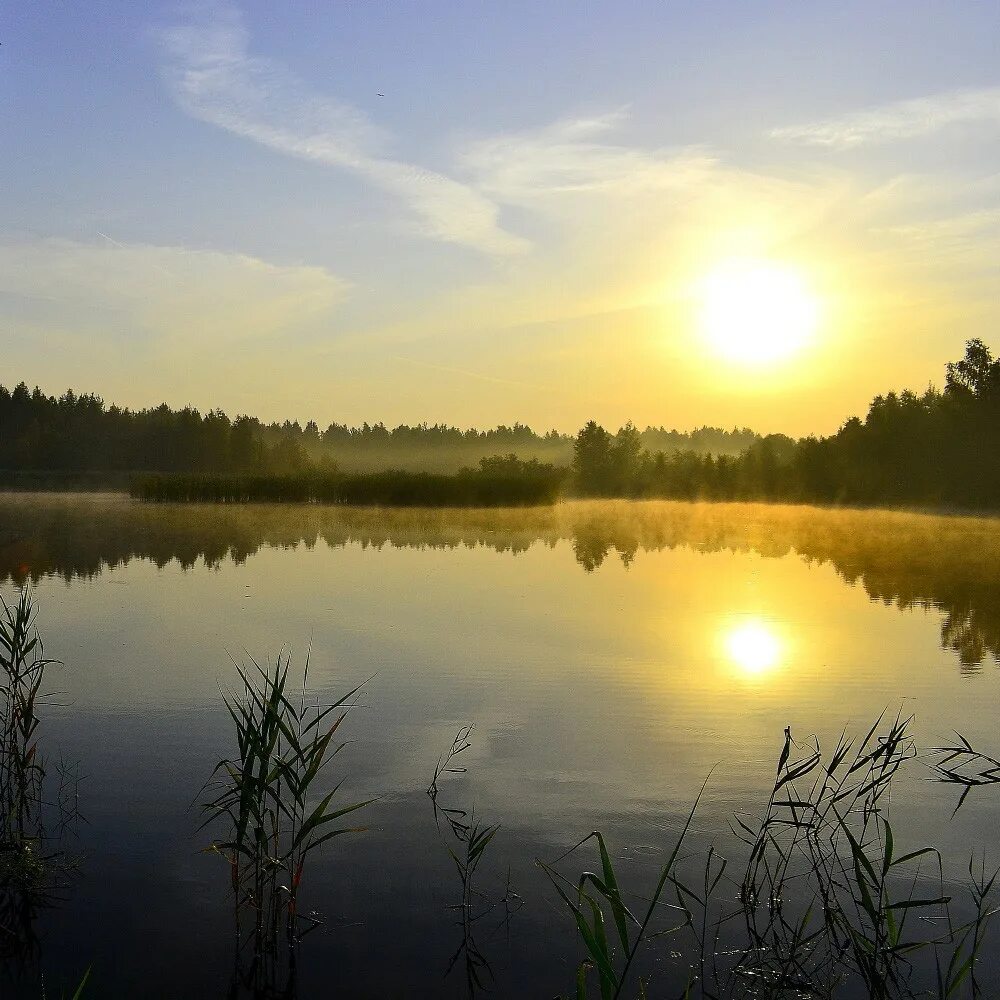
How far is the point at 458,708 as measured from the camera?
9094 mm

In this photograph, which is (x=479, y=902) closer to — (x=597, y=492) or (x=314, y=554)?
(x=314, y=554)

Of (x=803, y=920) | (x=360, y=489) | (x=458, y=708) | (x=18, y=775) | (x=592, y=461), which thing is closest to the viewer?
(x=803, y=920)

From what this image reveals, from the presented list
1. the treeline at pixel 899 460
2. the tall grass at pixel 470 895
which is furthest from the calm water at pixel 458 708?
the treeline at pixel 899 460

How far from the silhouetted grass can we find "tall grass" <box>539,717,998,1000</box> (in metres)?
44.2

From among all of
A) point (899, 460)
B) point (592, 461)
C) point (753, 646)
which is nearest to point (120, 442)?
point (592, 461)

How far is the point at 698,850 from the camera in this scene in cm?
572

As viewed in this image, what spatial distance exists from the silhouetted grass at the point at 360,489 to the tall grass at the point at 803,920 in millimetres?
44218

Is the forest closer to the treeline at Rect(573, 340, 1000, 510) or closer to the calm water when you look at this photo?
the treeline at Rect(573, 340, 1000, 510)

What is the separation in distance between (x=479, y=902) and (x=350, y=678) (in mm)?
5355

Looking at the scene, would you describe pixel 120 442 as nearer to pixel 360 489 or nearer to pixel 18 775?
pixel 360 489

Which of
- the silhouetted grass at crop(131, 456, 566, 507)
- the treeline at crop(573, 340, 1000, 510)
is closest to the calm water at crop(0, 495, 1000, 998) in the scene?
the silhouetted grass at crop(131, 456, 566, 507)

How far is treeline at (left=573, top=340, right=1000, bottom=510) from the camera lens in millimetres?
55781

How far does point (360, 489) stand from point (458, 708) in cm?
4216

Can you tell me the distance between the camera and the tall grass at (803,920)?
427 centimetres
